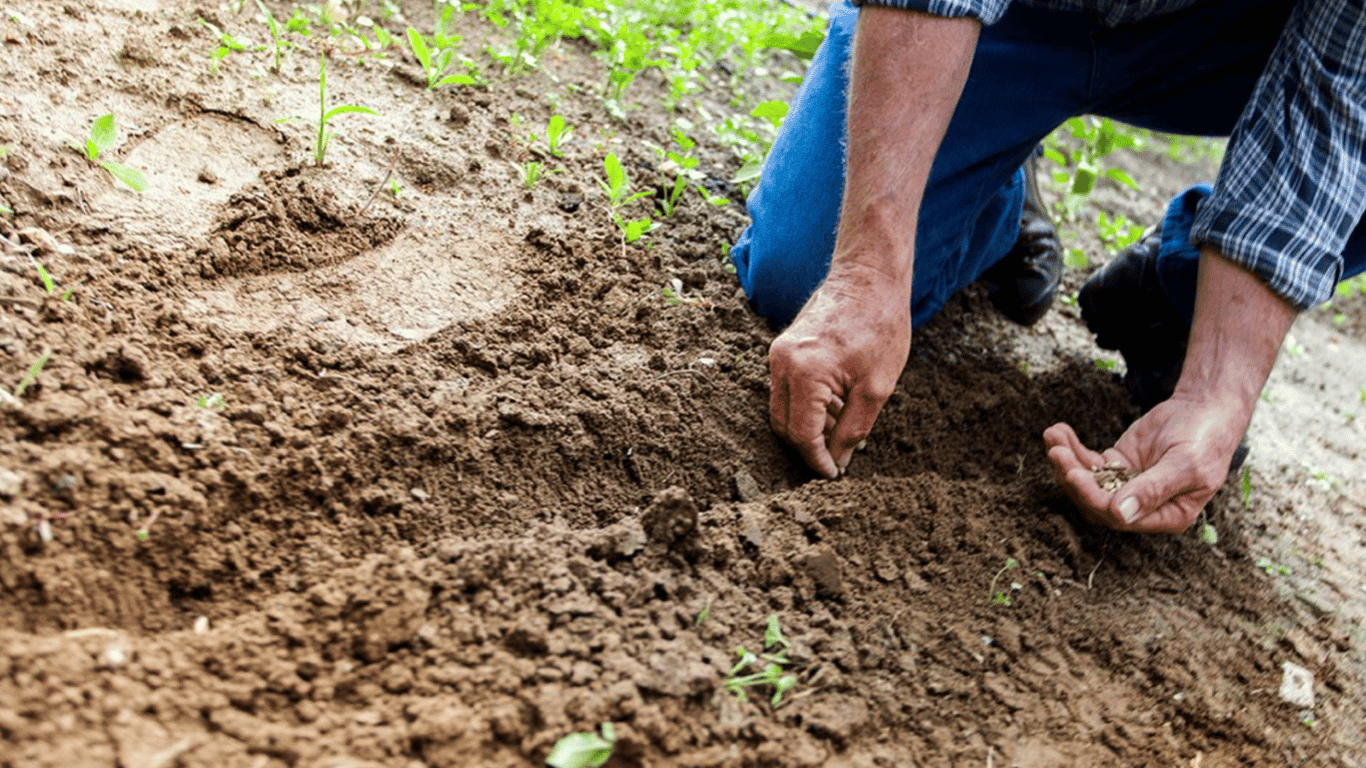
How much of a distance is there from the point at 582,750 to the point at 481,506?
0.48m

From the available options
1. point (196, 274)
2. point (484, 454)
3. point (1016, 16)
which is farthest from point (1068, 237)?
point (196, 274)

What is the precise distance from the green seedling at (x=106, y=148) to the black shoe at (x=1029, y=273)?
6.65ft

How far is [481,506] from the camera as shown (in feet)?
4.97

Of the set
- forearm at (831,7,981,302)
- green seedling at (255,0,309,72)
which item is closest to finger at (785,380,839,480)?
forearm at (831,7,981,302)

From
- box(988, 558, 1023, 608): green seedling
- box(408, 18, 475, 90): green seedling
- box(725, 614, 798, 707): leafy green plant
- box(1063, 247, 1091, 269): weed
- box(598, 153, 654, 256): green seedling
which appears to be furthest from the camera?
box(1063, 247, 1091, 269): weed

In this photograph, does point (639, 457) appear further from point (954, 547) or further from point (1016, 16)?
point (1016, 16)

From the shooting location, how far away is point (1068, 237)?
3.31 meters

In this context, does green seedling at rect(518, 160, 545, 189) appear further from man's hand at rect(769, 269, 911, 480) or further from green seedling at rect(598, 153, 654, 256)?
man's hand at rect(769, 269, 911, 480)

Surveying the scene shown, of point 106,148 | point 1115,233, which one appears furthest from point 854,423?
point 1115,233

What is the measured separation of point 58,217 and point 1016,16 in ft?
6.20

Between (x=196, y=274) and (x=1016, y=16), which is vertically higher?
(x=1016, y=16)

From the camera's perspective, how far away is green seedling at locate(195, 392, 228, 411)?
1446mm

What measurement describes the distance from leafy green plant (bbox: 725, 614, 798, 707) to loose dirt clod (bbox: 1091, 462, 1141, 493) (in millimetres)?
765

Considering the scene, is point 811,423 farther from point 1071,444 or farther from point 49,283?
point 49,283
